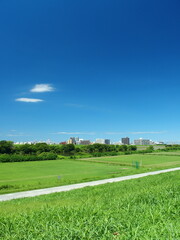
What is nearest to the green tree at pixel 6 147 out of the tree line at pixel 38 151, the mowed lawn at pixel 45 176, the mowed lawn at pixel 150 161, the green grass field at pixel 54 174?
the tree line at pixel 38 151

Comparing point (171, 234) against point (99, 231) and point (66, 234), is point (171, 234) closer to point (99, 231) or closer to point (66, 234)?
point (99, 231)

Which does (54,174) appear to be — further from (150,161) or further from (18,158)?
(150,161)

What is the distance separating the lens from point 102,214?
3908 millimetres

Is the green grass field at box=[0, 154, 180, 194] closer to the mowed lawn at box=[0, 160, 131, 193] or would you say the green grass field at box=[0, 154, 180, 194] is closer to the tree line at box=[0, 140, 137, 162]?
the mowed lawn at box=[0, 160, 131, 193]

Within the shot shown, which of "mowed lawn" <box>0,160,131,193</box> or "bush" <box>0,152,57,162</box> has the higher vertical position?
"bush" <box>0,152,57,162</box>

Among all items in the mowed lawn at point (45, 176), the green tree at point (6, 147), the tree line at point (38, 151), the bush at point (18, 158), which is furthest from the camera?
the green tree at point (6, 147)

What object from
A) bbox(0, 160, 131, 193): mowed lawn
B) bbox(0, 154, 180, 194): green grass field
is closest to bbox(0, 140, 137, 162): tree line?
bbox(0, 154, 180, 194): green grass field

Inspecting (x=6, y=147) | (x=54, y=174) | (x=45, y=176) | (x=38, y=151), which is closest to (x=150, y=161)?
(x=54, y=174)

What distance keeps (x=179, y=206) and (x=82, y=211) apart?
1932 millimetres

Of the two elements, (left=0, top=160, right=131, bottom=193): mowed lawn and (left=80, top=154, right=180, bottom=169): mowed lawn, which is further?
(left=80, top=154, right=180, bottom=169): mowed lawn

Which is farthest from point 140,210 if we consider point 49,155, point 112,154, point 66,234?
point 112,154

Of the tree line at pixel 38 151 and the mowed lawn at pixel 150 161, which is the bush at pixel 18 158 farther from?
the mowed lawn at pixel 150 161

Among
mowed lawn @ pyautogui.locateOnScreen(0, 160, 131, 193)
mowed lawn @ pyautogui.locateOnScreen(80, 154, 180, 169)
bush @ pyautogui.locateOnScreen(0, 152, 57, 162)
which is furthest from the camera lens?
bush @ pyautogui.locateOnScreen(0, 152, 57, 162)

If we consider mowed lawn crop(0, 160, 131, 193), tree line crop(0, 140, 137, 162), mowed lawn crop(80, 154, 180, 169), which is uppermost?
tree line crop(0, 140, 137, 162)
